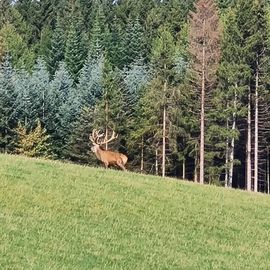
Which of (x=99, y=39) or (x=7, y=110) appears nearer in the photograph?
(x=7, y=110)

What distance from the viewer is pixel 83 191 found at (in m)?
20.8

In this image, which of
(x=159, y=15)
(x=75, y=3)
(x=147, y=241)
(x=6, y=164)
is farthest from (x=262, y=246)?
(x=75, y=3)

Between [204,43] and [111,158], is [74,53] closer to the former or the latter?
[204,43]

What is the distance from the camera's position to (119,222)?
17.9 meters

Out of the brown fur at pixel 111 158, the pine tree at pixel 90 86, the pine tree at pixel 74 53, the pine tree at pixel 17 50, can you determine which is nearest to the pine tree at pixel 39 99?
the pine tree at pixel 90 86

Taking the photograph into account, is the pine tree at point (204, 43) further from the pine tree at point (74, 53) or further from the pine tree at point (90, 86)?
the pine tree at point (74, 53)

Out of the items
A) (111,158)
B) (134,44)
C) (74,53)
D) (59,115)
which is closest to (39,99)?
(59,115)

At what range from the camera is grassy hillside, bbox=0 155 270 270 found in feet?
46.6

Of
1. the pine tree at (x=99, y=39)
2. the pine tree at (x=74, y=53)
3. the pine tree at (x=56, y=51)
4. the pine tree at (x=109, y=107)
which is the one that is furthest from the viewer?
the pine tree at (x=56, y=51)

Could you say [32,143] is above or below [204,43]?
below

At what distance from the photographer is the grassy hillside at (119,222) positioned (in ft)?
46.6

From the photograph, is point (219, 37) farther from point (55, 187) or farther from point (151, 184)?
point (55, 187)

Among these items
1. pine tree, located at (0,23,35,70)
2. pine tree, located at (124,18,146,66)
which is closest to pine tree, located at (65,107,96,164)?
pine tree, located at (0,23,35,70)

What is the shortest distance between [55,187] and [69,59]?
80.0 meters
